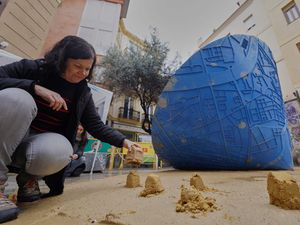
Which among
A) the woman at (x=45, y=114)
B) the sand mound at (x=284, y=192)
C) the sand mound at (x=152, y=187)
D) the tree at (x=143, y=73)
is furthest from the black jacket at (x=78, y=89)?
the tree at (x=143, y=73)

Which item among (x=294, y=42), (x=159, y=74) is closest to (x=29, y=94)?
(x=159, y=74)

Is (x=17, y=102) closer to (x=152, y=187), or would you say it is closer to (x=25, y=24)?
(x=152, y=187)

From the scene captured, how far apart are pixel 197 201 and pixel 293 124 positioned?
298 inches

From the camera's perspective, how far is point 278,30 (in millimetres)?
7387

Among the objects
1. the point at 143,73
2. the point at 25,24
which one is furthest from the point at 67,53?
the point at 143,73

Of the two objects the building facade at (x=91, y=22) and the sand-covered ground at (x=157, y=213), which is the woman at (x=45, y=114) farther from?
the building facade at (x=91, y=22)

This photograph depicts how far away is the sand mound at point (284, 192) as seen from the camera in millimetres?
532

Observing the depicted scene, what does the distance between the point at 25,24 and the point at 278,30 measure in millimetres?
8348

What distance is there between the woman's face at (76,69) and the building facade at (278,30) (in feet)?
25.3

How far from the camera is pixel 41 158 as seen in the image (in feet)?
2.56

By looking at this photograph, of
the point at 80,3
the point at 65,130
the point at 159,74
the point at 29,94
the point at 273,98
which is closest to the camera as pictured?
the point at 29,94

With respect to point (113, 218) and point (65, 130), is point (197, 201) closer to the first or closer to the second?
point (113, 218)

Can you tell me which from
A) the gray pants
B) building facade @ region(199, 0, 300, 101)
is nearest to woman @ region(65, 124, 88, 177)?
the gray pants

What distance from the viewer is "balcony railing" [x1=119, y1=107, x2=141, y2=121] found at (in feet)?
36.2
